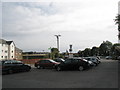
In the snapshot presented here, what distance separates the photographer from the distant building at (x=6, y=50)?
71.0 m

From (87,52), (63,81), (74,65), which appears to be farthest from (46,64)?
(87,52)

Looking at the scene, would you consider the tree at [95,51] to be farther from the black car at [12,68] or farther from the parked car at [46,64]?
the black car at [12,68]

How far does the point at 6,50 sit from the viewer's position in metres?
74.1

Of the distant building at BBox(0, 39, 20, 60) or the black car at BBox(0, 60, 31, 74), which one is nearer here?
the black car at BBox(0, 60, 31, 74)

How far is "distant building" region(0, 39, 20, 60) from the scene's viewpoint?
71000mm

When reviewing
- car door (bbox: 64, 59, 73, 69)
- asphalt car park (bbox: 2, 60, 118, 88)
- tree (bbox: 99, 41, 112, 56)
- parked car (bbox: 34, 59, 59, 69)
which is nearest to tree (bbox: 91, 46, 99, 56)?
tree (bbox: 99, 41, 112, 56)

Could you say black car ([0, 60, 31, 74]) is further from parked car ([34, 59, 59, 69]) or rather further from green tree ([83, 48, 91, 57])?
green tree ([83, 48, 91, 57])

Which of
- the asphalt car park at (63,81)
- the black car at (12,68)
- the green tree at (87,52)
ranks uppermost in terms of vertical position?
the green tree at (87,52)

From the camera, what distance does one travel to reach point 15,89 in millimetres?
9133

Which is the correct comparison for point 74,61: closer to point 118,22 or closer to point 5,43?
point 118,22

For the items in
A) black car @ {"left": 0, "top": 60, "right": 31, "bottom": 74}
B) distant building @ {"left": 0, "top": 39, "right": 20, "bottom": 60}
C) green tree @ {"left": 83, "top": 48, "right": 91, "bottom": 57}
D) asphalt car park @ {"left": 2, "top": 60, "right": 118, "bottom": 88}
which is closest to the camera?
asphalt car park @ {"left": 2, "top": 60, "right": 118, "bottom": 88}

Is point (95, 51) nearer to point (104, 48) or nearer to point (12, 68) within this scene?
point (104, 48)

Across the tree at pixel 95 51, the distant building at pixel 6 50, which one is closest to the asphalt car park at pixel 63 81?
the distant building at pixel 6 50

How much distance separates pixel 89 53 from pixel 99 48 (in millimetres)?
7822
